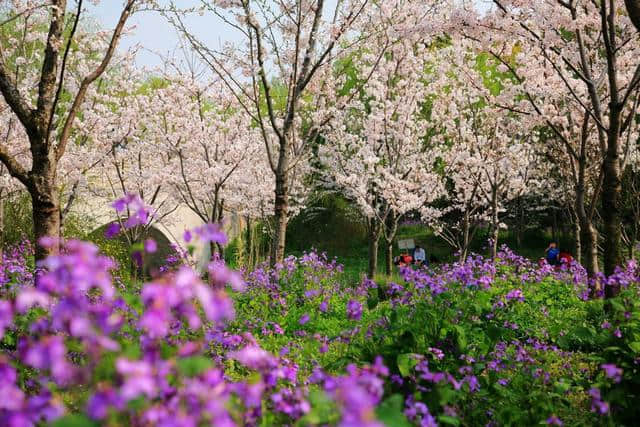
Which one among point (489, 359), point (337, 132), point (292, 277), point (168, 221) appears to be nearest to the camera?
point (489, 359)

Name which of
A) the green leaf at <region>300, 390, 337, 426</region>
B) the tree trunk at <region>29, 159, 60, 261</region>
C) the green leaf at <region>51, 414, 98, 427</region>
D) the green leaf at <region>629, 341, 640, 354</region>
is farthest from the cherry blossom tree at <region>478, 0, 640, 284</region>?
the green leaf at <region>51, 414, 98, 427</region>

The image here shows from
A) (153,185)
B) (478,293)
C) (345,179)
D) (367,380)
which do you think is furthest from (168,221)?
(367,380)

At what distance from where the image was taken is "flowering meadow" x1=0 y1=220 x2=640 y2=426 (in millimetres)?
1337

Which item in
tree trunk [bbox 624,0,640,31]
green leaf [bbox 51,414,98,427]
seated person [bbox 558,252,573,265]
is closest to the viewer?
green leaf [bbox 51,414,98,427]

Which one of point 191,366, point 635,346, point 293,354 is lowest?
point 293,354

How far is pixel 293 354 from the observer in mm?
5141

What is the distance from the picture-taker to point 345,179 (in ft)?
40.5

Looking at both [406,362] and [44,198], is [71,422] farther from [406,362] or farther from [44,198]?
[44,198]

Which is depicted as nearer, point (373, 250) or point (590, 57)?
point (590, 57)

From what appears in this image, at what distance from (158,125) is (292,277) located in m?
8.15

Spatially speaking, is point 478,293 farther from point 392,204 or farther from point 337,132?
point 337,132

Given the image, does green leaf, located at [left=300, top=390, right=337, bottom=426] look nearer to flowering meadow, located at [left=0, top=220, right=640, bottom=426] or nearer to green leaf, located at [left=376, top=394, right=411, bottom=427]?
flowering meadow, located at [left=0, top=220, right=640, bottom=426]

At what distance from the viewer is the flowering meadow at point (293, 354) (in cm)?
134

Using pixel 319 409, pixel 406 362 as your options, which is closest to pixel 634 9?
pixel 406 362
